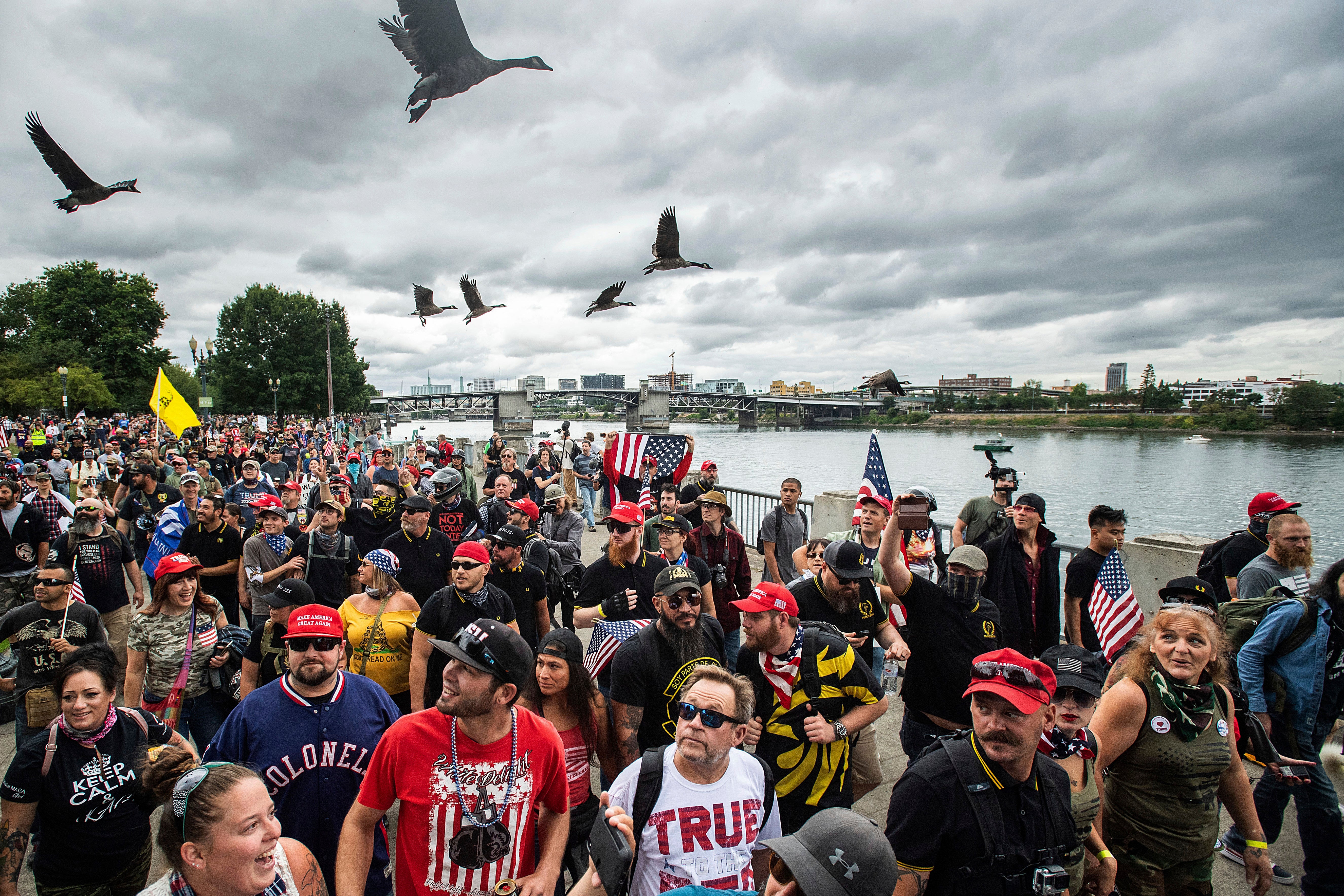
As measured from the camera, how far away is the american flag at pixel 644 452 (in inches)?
380

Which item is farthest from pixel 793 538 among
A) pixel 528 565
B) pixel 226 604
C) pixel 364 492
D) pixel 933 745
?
pixel 364 492

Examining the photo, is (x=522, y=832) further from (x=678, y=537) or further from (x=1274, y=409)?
(x=1274, y=409)

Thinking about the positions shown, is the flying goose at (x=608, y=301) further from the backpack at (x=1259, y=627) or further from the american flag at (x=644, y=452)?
the backpack at (x=1259, y=627)

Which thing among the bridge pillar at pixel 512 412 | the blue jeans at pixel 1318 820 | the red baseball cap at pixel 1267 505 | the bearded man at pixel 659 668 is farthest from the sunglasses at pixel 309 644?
the bridge pillar at pixel 512 412

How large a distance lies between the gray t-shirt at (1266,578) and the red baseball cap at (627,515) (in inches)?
150

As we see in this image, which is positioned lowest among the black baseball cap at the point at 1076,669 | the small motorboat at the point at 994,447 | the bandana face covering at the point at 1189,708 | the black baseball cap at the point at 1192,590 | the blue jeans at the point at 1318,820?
the blue jeans at the point at 1318,820

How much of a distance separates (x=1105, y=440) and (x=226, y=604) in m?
41.3

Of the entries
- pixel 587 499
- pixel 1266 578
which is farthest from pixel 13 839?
pixel 587 499

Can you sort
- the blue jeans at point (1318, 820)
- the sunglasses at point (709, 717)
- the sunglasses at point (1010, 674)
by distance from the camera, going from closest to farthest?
the sunglasses at point (1010, 674) < the sunglasses at point (709, 717) < the blue jeans at point (1318, 820)

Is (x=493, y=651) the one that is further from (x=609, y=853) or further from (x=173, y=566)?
(x=173, y=566)

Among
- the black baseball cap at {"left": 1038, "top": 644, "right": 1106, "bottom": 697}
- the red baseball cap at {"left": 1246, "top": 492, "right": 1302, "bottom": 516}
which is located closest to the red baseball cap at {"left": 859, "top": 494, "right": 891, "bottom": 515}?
the black baseball cap at {"left": 1038, "top": 644, "right": 1106, "bottom": 697}

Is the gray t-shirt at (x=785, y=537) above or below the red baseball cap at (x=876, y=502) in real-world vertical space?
below

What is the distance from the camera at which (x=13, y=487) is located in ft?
20.7

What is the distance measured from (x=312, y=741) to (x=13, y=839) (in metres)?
1.30
